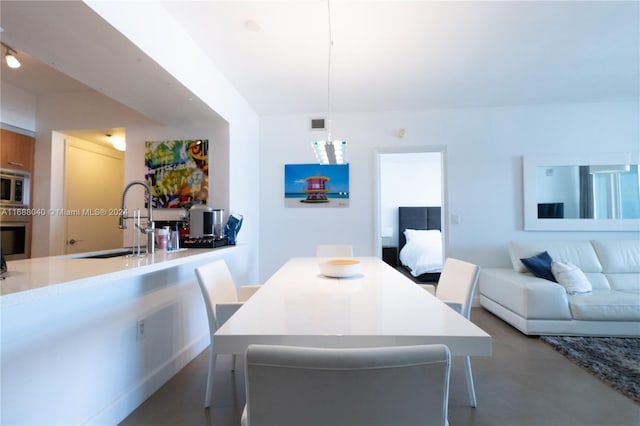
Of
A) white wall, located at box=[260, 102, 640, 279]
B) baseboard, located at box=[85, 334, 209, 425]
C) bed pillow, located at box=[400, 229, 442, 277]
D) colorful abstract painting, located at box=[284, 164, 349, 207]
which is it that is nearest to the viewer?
baseboard, located at box=[85, 334, 209, 425]

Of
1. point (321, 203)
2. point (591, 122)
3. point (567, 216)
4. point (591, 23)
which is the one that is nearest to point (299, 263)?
point (321, 203)

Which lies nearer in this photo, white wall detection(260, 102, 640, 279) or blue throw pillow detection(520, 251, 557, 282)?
blue throw pillow detection(520, 251, 557, 282)

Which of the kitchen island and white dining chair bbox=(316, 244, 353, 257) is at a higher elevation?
white dining chair bbox=(316, 244, 353, 257)

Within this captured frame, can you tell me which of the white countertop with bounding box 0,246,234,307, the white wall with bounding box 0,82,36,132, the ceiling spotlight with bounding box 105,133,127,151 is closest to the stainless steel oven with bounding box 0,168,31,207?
the white wall with bounding box 0,82,36,132

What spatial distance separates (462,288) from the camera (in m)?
1.68

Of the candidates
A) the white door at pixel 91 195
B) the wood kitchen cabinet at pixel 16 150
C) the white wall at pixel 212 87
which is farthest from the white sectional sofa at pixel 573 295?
the wood kitchen cabinet at pixel 16 150

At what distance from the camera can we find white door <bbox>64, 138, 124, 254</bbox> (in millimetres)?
3084

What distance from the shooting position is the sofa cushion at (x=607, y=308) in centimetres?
248

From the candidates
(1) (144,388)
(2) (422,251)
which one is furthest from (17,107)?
(2) (422,251)

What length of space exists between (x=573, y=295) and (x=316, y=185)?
2.95 m

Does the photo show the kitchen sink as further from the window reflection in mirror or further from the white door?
the window reflection in mirror

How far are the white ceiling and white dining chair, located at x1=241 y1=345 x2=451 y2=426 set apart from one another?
1.79 meters

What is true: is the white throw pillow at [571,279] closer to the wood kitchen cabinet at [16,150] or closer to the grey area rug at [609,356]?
the grey area rug at [609,356]

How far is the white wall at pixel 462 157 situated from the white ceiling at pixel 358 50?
15.1 inches
